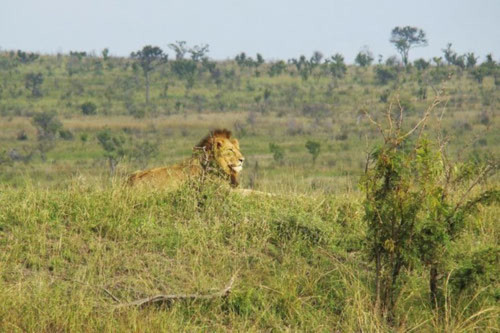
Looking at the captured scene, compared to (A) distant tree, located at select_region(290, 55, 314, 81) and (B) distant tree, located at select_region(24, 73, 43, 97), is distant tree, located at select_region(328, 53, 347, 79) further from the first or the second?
(B) distant tree, located at select_region(24, 73, 43, 97)

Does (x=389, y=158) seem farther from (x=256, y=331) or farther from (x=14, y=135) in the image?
(x=14, y=135)

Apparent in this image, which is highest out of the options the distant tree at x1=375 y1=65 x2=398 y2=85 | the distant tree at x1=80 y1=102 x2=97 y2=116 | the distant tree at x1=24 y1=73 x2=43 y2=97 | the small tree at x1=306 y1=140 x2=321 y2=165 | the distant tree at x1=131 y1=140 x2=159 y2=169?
the distant tree at x1=375 y1=65 x2=398 y2=85

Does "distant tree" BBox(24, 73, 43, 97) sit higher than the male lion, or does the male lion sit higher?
the male lion

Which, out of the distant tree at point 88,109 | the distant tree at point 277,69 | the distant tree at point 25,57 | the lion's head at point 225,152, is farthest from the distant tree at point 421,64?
the lion's head at point 225,152

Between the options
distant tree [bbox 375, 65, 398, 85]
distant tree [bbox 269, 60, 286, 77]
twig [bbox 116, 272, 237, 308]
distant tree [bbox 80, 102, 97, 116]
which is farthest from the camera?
distant tree [bbox 269, 60, 286, 77]

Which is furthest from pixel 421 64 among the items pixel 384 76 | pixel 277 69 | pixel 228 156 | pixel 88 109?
pixel 228 156

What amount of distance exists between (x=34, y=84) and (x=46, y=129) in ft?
56.1

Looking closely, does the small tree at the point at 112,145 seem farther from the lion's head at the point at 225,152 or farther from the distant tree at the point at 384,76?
the distant tree at the point at 384,76

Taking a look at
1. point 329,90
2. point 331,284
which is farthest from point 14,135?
point 331,284

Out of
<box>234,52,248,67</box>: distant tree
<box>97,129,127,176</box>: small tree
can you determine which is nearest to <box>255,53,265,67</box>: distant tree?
<box>234,52,248,67</box>: distant tree

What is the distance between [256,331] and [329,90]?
53.2 metres

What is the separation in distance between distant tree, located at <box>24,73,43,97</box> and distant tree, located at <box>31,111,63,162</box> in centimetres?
1382

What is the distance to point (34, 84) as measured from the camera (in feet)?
180

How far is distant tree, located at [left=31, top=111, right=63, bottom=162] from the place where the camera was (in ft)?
118
